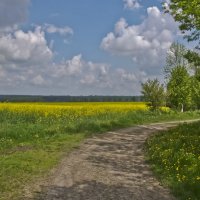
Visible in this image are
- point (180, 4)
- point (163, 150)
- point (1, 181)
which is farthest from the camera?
point (180, 4)

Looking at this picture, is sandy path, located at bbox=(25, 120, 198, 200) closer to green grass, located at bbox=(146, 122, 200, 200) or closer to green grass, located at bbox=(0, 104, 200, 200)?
green grass, located at bbox=(146, 122, 200, 200)

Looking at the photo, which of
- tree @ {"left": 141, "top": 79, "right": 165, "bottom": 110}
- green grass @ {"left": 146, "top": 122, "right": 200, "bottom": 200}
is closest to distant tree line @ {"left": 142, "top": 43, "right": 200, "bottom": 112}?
tree @ {"left": 141, "top": 79, "right": 165, "bottom": 110}

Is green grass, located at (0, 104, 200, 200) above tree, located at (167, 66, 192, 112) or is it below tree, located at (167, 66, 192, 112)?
below

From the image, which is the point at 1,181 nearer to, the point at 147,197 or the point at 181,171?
the point at 147,197

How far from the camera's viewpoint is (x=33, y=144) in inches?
898

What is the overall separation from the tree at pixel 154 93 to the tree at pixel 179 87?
165 centimetres

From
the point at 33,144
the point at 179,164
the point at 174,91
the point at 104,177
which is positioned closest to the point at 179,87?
the point at 174,91

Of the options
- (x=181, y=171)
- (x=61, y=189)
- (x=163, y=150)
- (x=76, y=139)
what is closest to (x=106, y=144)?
(x=76, y=139)

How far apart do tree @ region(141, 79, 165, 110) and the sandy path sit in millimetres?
31340

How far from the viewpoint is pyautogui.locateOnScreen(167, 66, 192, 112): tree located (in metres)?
53.9

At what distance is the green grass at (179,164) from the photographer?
12.6 meters

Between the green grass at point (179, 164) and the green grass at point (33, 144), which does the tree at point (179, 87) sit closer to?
the green grass at point (33, 144)

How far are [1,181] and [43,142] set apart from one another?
9.75 meters

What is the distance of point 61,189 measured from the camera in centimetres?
1270
